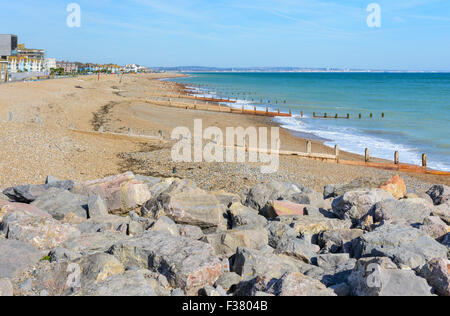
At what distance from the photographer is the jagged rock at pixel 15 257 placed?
5727 mm

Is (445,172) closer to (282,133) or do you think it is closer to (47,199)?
(282,133)

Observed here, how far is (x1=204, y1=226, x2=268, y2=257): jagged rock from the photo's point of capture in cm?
721

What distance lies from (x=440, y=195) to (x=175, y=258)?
8.37 m

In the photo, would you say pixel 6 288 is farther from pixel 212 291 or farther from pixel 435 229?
pixel 435 229

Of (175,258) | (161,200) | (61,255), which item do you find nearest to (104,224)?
(161,200)

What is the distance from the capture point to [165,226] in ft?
25.5

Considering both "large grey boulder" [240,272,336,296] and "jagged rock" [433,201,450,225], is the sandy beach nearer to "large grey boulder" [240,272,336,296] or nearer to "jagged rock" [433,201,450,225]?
"jagged rock" [433,201,450,225]

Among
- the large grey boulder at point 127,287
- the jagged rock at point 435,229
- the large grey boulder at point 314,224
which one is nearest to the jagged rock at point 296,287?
the large grey boulder at point 127,287

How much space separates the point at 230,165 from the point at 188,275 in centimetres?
1136

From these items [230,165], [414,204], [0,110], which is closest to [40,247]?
[414,204]

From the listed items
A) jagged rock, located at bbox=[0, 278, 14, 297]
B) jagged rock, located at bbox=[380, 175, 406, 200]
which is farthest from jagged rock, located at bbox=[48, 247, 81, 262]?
jagged rock, located at bbox=[380, 175, 406, 200]
